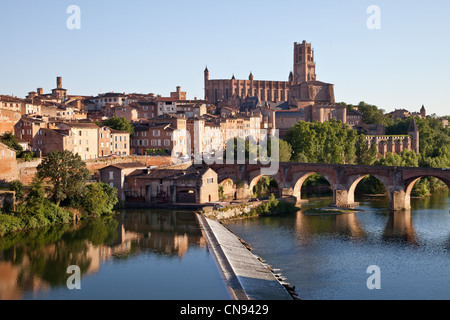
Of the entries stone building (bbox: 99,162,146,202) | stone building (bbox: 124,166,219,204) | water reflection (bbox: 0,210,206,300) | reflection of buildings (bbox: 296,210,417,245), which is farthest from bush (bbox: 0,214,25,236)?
reflection of buildings (bbox: 296,210,417,245)

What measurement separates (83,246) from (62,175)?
659 centimetres

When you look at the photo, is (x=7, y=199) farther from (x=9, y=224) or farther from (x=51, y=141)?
(x=51, y=141)

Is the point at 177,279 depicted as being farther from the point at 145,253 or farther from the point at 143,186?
the point at 143,186

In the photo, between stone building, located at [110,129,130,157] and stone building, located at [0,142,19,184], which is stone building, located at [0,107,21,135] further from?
stone building, located at [110,129,130,157]

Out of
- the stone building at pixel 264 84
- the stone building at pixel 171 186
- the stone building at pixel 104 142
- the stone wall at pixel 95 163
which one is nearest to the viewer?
the stone wall at pixel 95 163

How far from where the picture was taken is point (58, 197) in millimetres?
31188

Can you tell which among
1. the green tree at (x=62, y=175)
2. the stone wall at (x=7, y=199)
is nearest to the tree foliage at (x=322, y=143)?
the green tree at (x=62, y=175)

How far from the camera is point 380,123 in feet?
250

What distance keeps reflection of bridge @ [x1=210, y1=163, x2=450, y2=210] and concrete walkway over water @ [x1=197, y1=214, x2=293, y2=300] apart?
43.6 feet

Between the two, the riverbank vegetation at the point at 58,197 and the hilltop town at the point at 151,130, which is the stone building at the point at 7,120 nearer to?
the hilltop town at the point at 151,130

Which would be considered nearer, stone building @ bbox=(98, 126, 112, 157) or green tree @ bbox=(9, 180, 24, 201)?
green tree @ bbox=(9, 180, 24, 201)

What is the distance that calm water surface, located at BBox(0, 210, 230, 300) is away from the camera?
19250 millimetres

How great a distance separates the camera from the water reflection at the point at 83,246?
822 inches

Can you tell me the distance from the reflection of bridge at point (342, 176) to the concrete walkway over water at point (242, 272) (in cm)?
1330
